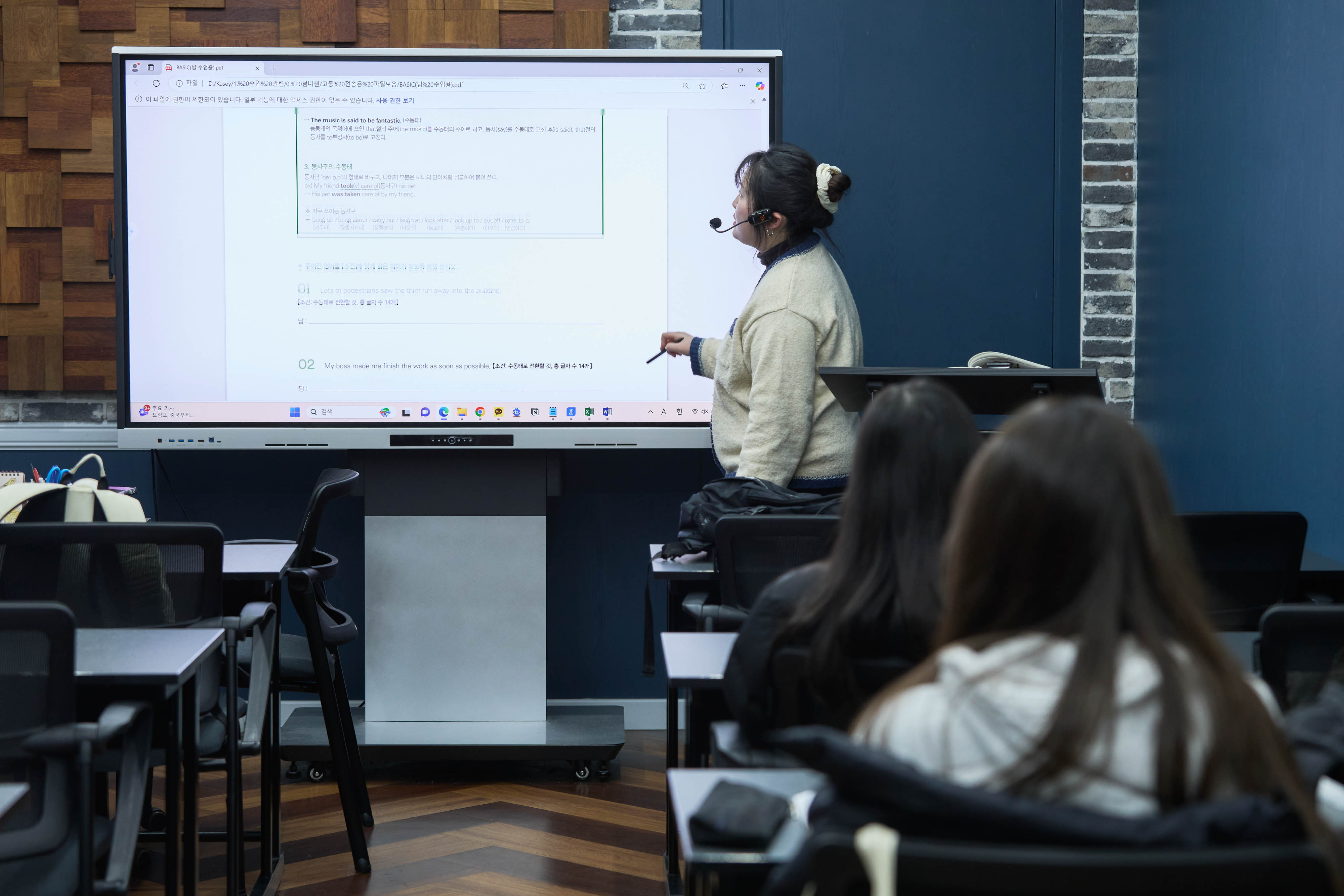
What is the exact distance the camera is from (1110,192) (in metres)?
3.64

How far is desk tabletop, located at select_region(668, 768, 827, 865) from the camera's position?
0.99 metres

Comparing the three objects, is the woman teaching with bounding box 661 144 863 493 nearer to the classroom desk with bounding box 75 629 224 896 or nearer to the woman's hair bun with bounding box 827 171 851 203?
the woman's hair bun with bounding box 827 171 851 203

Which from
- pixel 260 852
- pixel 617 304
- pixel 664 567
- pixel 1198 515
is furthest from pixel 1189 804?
pixel 617 304

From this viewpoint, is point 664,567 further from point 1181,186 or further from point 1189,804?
point 1181,186

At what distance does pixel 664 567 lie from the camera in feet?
7.45

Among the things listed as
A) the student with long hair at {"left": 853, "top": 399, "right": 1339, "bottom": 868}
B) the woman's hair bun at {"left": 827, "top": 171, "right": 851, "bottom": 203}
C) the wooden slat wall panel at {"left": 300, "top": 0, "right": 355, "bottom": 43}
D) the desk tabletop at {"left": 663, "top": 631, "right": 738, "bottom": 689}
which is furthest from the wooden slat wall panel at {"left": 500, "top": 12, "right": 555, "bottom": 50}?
the student with long hair at {"left": 853, "top": 399, "right": 1339, "bottom": 868}

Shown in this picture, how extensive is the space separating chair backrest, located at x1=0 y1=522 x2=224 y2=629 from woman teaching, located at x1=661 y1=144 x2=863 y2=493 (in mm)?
1139

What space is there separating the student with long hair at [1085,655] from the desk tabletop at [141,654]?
43.8 inches

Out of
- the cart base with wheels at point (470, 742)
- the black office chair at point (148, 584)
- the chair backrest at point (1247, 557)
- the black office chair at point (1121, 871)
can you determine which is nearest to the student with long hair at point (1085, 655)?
the black office chair at point (1121, 871)

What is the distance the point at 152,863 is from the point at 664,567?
4.83ft

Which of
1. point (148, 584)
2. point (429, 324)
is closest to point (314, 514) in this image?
point (148, 584)

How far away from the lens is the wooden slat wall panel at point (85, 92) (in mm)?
3520

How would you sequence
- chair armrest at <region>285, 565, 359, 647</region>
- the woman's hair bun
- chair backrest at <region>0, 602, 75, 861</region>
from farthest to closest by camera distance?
the woman's hair bun
chair armrest at <region>285, 565, 359, 647</region>
chair backrest at <region>0, 602, 75, 861</region>

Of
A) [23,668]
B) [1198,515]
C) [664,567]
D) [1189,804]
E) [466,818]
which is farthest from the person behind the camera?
[466,818]
